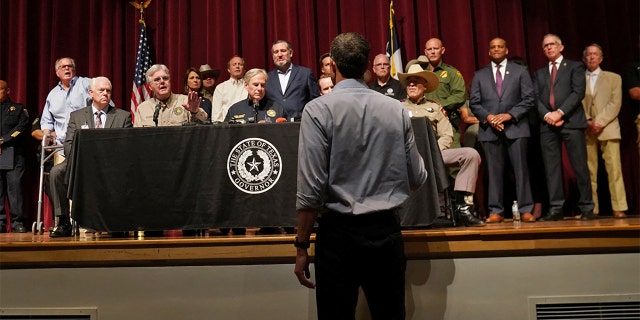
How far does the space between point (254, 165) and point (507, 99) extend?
2980mm

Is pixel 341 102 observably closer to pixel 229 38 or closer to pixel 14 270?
pixel 14 270

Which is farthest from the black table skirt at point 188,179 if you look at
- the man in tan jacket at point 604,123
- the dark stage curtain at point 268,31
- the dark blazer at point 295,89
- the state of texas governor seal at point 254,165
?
the dark stage curtain at point 268,31

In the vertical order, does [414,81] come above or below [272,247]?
above

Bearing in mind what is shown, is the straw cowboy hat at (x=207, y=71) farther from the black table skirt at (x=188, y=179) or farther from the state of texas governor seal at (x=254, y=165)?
the state of texas governor seal at (x=254, y=165)

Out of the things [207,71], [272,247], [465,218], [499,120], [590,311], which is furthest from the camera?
[207,71]

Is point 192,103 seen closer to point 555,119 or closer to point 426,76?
point 426,76

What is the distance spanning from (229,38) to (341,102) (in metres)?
5.72

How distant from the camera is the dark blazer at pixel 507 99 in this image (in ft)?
19.3

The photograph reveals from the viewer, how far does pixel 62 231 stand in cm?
468

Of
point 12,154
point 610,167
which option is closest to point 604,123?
point 610,167

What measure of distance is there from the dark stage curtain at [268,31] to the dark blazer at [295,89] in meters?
1.40

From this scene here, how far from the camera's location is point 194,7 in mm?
8109

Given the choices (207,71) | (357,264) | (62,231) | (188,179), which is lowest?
(357,264)

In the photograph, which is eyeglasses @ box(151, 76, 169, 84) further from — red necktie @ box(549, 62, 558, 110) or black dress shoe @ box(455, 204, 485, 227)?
red necktie @ box(549, 62, 558, 110)
